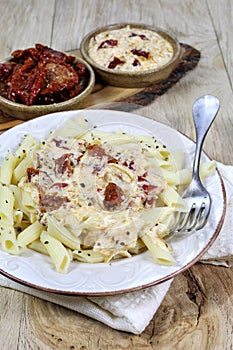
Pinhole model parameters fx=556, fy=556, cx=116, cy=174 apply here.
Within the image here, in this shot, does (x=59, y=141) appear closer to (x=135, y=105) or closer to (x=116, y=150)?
(x=116, y=150)

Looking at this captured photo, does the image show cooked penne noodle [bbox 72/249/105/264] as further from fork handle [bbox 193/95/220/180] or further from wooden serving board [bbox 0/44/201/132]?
wooden serving board [bbox 0/44/201/132]

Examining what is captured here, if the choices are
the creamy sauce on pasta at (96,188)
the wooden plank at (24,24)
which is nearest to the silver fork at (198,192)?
the creamy sauce on pasta at (96,188)

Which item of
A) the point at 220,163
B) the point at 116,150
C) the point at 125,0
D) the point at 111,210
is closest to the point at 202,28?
the point at 125,0

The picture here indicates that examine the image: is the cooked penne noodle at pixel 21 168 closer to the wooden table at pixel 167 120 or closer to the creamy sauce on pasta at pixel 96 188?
the creamy sauce on pasta at pixel 96 188

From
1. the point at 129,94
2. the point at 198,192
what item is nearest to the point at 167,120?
the point at 129,94

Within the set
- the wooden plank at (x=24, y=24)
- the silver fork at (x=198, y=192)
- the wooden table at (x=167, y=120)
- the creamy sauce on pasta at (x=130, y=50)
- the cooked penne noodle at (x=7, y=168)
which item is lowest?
the wooden plank at (x=24, y=24)

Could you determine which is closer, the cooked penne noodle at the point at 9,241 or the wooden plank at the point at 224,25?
the cooked penne noodle at the point at 9,241
